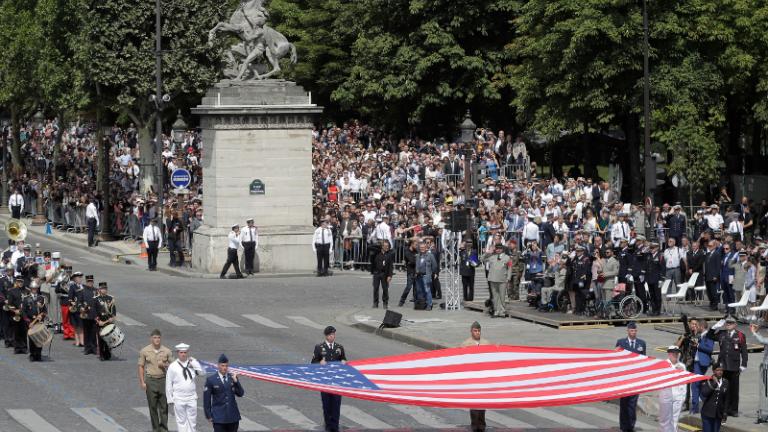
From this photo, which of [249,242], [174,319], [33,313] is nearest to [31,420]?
[33,313]

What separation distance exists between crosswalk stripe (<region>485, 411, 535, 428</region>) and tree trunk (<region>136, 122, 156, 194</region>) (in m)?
42.1

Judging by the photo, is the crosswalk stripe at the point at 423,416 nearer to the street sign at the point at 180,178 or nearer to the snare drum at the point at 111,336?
the snare drum at the point at 111,336

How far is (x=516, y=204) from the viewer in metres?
51.2

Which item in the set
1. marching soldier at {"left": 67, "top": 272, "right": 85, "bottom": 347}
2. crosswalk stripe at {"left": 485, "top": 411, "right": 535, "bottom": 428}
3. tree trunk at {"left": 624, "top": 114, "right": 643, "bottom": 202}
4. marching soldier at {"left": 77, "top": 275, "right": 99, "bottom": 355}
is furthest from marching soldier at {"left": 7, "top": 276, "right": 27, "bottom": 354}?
tree trunk at {"left": 624, "top": 114, "right": 643, "bottom": 202}

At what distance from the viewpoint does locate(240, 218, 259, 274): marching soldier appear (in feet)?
163

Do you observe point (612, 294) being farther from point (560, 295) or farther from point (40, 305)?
point (40, 305)

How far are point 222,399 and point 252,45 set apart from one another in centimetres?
2692

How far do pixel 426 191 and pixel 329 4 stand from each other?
29711 mm

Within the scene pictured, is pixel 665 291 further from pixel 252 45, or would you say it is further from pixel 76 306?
pixel 252 45

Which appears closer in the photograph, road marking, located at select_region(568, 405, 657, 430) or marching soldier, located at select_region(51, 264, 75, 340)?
road marking, located at select_region(568, 405, 657, 430)

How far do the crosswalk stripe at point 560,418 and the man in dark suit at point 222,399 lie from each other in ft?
20.0

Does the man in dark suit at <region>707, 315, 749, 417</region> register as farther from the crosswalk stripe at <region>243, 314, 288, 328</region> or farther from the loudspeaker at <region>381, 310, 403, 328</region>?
the crosswalk stripe at <region>243, 314, 288, 328</region>

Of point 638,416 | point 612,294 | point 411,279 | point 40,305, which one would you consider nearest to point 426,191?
point 411,279

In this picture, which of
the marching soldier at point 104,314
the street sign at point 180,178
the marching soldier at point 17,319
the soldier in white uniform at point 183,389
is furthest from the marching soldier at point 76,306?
the street sign at point 180,178
